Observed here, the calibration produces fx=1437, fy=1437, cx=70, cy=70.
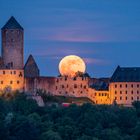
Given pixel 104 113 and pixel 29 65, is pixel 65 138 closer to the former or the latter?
pixel 104 113

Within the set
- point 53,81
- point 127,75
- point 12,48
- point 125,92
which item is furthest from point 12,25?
point 125,92

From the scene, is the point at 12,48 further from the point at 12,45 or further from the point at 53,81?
the point at 53,81

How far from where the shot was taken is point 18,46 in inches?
5359

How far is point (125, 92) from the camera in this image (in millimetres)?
137875

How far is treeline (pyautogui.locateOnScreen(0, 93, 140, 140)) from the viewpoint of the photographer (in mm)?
107938

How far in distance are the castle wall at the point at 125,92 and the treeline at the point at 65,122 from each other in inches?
350

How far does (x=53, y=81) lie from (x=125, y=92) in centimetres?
707

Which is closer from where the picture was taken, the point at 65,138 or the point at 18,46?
the point at 65,138

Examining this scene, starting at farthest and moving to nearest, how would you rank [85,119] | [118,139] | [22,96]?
[22,96]
[85,119]
[118,139]

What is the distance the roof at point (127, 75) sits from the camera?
5448 inches

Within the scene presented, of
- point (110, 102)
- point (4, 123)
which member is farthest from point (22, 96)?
point (4, 123)

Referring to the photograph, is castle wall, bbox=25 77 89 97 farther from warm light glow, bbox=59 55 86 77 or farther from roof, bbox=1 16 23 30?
roof, bbox=1 16 23 30

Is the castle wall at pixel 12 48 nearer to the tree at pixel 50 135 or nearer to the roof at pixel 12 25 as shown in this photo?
the roof at pixel 12 25

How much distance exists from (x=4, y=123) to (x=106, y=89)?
99.6 ft
